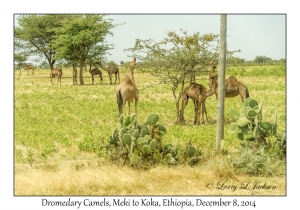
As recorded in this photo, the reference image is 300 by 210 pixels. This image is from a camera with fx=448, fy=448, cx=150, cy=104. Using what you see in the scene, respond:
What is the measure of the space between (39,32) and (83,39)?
13.3 metres

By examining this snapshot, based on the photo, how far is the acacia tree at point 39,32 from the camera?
157 feet

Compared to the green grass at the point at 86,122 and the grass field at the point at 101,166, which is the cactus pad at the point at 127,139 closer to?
the grass field at the point at 101,166

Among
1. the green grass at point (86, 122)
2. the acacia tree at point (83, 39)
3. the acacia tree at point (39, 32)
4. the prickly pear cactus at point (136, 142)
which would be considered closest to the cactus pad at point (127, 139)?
the prickly pear cactus at point (136, 142)

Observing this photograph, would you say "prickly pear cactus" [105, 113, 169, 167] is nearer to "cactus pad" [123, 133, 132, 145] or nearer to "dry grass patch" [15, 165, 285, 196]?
"cactus pad" [123, 133, 132, 145]

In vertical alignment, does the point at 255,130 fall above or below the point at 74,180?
above

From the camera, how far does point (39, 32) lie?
156ft

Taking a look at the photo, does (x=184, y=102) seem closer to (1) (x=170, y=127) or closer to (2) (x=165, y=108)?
(1) (x=170, y=127)

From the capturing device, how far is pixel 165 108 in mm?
18844

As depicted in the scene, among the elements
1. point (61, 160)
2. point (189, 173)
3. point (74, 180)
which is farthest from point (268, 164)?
point (61, 160)

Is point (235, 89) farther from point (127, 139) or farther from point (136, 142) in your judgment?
point (127, 139)

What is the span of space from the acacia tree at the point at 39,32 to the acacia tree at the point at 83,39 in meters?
10.5

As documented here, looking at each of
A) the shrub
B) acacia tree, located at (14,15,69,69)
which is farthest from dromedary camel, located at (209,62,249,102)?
acacia tree, located at (14,15,69,69)

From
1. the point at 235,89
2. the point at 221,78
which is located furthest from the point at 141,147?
the point at 235,89

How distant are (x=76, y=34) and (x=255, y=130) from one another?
95.2 feet
